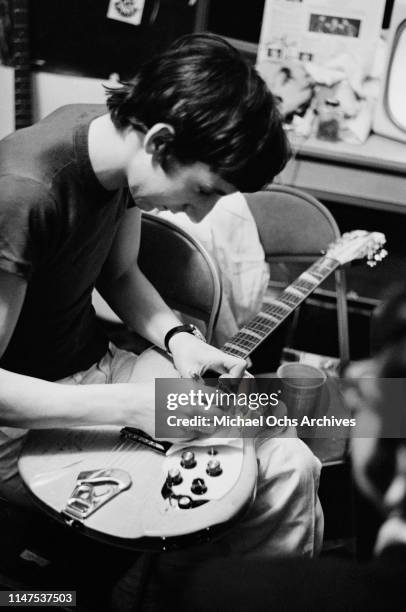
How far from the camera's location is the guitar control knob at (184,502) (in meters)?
1.06

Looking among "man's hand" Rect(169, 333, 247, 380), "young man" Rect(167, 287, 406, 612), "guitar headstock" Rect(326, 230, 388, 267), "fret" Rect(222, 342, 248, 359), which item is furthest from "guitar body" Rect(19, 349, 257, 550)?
"guitar headstock" Rect(326, 230, 388, 267)

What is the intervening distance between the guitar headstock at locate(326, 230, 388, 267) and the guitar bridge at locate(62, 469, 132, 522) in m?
1.09

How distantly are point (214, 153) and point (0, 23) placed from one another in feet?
5.17

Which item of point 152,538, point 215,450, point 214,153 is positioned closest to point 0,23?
point 214,153

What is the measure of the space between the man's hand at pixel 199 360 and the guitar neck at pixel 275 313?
0.12 metres

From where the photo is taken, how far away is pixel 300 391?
1.70 metres

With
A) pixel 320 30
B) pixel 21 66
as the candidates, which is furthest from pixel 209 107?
pixel 21 66

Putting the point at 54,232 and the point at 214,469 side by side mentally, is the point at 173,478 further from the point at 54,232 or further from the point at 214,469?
the point at 54,232

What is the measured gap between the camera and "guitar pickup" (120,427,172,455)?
119 cm

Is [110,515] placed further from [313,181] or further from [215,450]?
[313,181]

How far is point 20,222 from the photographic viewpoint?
1.05 metres

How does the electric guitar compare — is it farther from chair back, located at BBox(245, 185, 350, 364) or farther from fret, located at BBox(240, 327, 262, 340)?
chair back, located at BBox(245, 185, 350, 364)

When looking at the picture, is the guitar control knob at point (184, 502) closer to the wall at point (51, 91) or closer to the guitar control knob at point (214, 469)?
the guitar control knob at point (214, 469)

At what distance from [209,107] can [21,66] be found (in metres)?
1.53
